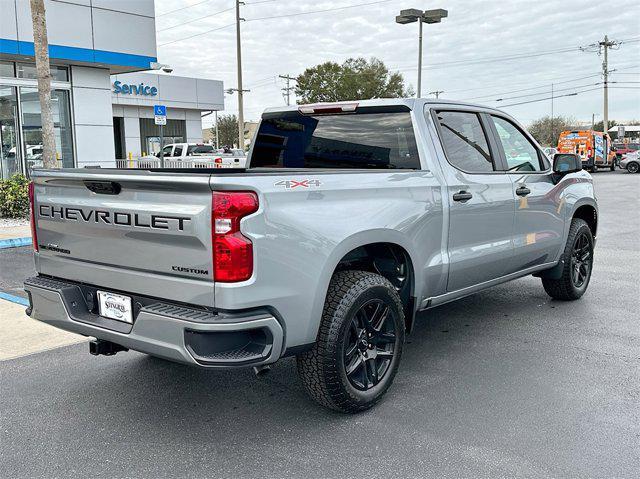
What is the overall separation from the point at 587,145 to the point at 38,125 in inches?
1299

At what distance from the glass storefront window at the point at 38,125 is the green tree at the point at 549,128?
7210 centimetres

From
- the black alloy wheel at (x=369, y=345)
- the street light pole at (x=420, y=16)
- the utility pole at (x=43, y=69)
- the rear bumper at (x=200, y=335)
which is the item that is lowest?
the black alloy wheel at (x=369, y=345)

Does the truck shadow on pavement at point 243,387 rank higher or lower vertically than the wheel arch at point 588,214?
lower

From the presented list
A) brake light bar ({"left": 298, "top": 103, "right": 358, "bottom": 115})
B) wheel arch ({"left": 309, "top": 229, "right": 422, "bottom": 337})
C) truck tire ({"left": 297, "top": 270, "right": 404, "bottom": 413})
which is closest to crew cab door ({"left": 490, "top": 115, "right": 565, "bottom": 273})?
brake light bar ({"left": 298, "top": 103, "right": 358, "bottom": 115})

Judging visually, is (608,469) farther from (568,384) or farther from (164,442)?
(164,442)

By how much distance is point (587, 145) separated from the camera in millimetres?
39000

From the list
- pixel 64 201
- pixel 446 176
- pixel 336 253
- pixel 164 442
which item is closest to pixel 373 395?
pixel 336 253

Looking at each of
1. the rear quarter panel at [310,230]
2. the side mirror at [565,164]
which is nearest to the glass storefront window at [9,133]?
the side mirror at [565,164]

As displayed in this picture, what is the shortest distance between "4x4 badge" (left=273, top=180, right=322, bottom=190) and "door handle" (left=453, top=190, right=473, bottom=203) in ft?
4.73

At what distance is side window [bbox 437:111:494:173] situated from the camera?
4.73m

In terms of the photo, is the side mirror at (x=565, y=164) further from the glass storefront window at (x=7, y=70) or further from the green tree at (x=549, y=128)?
the green tree at (x=549, y=128)

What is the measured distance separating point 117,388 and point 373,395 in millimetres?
1802

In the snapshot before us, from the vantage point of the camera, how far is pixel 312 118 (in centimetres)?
501

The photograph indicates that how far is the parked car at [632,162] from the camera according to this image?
38.1 m
